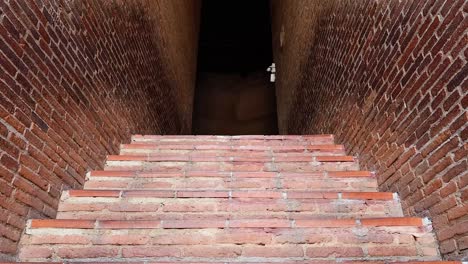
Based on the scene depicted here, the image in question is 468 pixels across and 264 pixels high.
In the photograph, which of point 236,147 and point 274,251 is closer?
point 274,251

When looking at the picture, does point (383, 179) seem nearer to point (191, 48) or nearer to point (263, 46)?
point (191, 48)

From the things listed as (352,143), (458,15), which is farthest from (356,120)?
(458,15)

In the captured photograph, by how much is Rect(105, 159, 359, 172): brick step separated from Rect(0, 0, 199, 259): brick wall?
36 cm

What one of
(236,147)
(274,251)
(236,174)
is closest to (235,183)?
(236,174)

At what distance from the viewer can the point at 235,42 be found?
12000 millimetres

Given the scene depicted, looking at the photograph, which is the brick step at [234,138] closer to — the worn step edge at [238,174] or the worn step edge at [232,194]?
the worn step edge at [238,174]

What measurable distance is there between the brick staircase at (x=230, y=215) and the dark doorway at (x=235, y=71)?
7.12m

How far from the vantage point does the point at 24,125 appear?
88.3 inches

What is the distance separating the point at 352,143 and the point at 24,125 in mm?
2669

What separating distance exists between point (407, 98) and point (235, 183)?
52.8 inches

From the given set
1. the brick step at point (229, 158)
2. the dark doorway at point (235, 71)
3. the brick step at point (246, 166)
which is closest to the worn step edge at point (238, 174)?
the brick step at point (246, 166)

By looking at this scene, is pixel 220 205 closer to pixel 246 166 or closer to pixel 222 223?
pixel 222 223

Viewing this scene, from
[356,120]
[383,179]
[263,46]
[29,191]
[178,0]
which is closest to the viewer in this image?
[29,191]

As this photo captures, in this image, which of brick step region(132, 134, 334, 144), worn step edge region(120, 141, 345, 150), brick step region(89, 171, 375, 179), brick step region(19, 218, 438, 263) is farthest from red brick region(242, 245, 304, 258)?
brick step region(132, 134, 334, 144)
